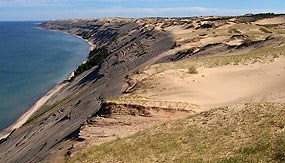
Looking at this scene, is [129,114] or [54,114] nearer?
[129,114]

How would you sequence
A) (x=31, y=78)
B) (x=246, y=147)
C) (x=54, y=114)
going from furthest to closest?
(x=31, y=78), (x=54, y=114), (x=246, y=147)

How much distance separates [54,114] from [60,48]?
112024 mm

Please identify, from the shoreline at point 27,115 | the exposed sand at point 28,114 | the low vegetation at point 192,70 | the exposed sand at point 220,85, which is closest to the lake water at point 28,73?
the shoreline at point 27,115

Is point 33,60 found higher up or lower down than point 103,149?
lower down

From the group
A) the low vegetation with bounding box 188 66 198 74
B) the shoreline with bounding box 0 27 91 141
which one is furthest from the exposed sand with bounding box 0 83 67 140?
the low vegetation with bounding box 188 66 198 74

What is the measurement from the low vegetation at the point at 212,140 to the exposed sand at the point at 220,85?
16.4 feet

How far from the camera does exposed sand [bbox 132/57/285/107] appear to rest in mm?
28922

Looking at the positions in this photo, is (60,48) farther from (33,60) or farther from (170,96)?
(170,96)

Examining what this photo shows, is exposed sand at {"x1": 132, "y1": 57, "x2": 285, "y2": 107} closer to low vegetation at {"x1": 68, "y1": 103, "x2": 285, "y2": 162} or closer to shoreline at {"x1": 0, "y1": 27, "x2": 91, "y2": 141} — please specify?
low vegetation at {"x1": 68, "y1": 103, "x2": 285, "y2": 162}

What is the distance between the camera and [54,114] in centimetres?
5022

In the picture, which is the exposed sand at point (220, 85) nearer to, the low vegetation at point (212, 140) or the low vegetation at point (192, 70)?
the low vegetation at point (192, 70)

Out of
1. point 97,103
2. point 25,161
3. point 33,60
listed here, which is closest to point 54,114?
point 97,103

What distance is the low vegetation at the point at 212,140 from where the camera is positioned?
18.1m

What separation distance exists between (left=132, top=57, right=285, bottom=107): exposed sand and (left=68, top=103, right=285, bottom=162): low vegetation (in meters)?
4.99
